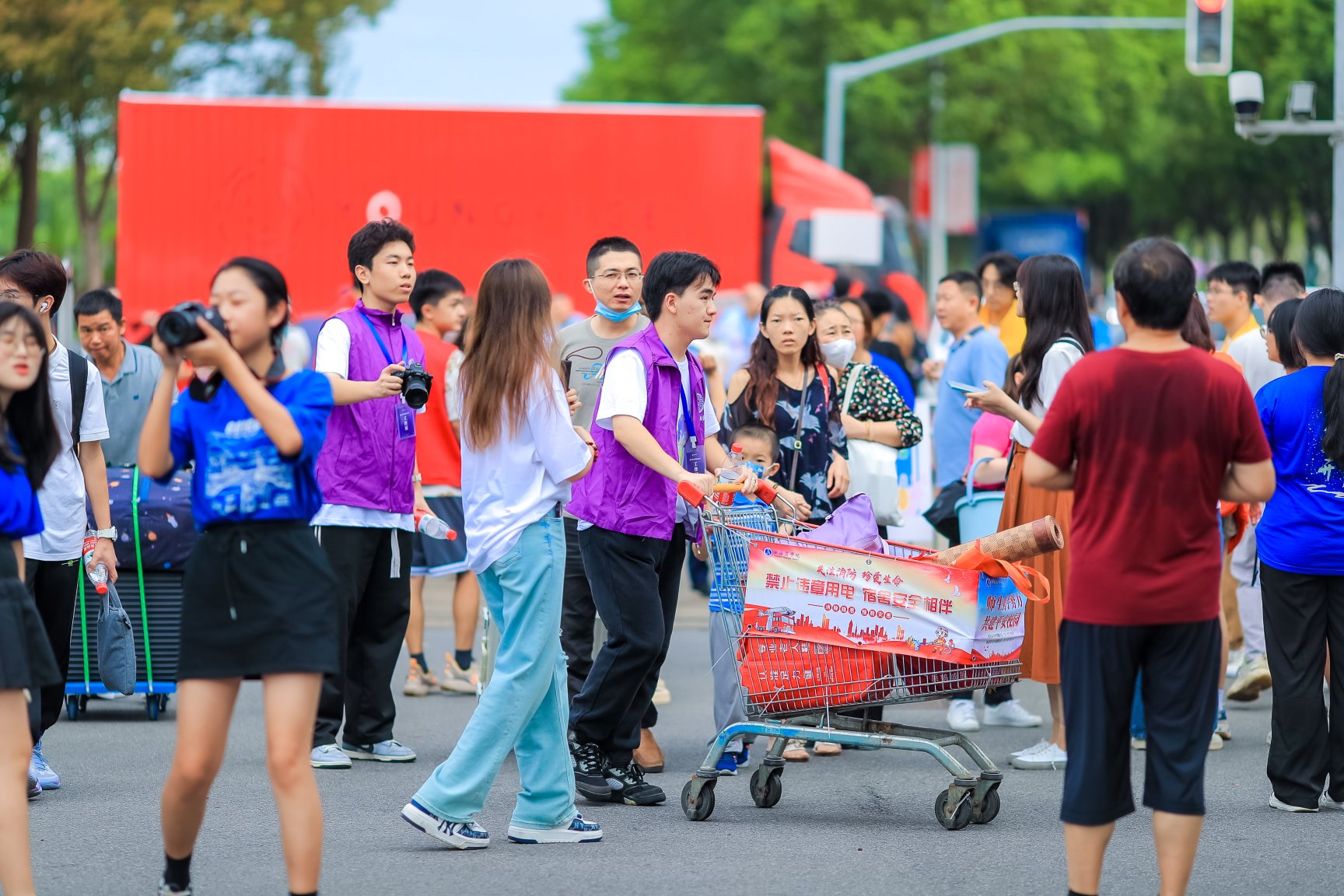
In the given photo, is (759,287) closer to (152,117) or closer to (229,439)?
(152,117)

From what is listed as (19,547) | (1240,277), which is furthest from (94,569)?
(1240,277)

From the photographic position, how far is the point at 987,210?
56.8m

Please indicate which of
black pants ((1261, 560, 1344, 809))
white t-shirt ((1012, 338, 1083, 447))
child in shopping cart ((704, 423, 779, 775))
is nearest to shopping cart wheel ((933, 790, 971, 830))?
child in shopping cart ((704, 423, 779, 775))

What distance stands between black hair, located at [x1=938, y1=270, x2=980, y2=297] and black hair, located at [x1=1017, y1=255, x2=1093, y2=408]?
212 cm

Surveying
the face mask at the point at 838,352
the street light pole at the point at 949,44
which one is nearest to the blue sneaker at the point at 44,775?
the face mask at the point at 838,352

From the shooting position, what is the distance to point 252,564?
15.7 feet

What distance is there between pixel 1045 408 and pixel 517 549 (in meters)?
2.58

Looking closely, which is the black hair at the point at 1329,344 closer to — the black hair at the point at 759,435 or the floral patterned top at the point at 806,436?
the floral patterned top at the point at 806,436

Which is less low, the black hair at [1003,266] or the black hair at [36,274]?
the black hair at [1003,266]

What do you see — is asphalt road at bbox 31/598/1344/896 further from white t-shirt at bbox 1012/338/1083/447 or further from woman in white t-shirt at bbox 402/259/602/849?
white t-shirt at bbox 1012/338/1083/447

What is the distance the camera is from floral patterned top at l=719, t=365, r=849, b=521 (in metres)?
7.91

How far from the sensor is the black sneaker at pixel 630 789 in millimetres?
6914

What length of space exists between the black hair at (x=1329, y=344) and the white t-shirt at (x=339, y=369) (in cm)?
356

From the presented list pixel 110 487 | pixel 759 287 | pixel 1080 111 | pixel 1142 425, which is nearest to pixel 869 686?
pixel 1142 425
